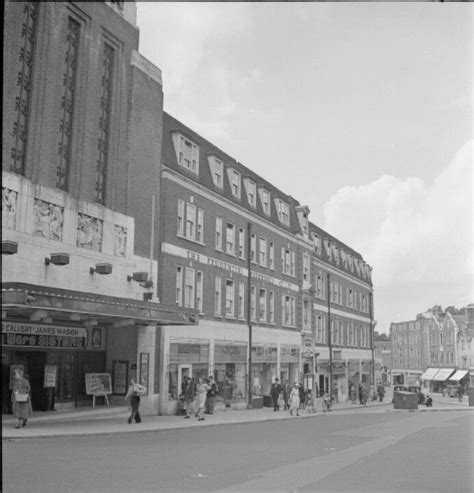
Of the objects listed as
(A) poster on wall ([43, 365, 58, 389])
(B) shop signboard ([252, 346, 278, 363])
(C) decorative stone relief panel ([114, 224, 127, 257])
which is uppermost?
(C) decorative stone relief panel ([114, 224, 127, 257])

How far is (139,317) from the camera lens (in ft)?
69.8

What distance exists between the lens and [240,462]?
12.7 meters

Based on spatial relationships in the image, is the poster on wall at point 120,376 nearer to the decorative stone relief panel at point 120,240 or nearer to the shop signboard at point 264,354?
the decorative stone relief panel at point 120,240

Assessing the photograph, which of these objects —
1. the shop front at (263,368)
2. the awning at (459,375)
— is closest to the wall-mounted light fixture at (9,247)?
the shop front at (263,368)

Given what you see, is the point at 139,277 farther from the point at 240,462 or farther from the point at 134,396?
the point at 240,462

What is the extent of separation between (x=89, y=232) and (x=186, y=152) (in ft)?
29.6

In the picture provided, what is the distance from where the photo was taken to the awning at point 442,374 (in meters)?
80.2

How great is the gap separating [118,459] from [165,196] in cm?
1629

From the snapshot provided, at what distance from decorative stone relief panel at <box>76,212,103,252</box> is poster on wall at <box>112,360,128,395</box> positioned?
201 inches

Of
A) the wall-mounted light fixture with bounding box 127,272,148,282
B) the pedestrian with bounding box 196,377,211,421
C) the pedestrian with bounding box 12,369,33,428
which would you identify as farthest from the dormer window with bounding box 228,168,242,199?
the pedestrian with bounding box 12,369,33,428

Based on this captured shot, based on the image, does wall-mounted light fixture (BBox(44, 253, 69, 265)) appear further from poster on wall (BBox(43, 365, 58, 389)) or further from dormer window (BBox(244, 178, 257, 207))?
dormer window (BBox(244, 178, 257, 207))

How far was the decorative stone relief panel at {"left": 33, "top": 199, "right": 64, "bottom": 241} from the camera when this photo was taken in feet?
66.3

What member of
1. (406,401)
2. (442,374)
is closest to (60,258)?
(406,401)

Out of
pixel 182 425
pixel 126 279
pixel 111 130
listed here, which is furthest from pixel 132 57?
pixel 182 425
